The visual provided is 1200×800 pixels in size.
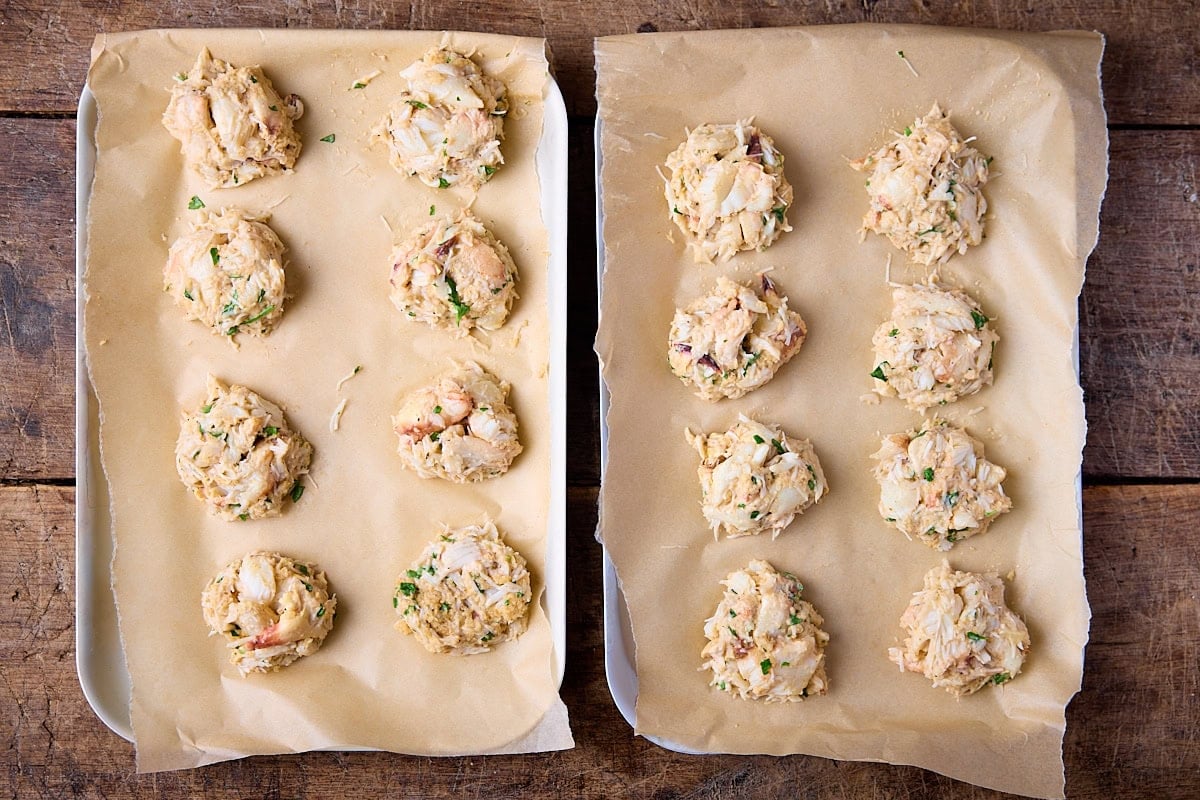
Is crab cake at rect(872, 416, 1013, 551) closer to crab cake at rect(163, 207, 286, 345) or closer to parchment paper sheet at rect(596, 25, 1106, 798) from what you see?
parchment paper sheet at rect(596, 25, 1106, 798)

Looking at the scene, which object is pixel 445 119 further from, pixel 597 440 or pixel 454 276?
pixel 597 440

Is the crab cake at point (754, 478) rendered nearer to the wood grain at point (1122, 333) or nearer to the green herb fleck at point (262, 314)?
the wood grain at point (1122, 333)

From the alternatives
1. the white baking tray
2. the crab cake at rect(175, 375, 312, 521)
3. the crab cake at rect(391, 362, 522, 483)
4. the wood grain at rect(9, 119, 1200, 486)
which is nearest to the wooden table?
the wood grain at rect(9, 119, 1200, 486)

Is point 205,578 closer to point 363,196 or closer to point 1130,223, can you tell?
point 363,196

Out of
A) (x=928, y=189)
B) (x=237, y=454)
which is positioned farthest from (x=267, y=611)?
(x=928, y=189)

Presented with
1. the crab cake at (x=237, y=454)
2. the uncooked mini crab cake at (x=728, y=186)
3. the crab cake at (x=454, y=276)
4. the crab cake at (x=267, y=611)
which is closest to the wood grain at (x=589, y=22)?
the uncooked mini crab cake at (x=728, y=186)

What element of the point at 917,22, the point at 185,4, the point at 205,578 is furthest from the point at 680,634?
the point at 185,4
